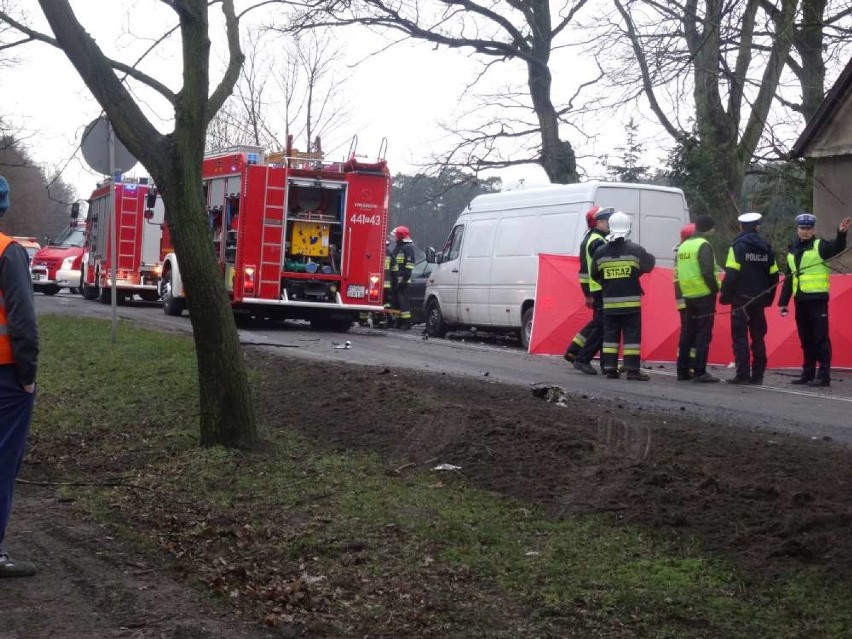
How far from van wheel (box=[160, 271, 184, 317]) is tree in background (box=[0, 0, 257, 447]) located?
592 inches

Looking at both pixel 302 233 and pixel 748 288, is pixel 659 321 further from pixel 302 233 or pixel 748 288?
pixel 302 233

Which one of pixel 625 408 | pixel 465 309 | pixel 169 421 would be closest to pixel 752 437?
pixel 625 408

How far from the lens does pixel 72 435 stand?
9562 millimetres

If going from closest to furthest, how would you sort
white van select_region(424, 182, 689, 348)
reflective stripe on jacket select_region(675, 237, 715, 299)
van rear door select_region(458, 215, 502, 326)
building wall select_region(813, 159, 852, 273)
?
reflective stripe on jacket select_region(675, 237, 715, 299)
white van select_region(424, 182, 689, 348)
building wall select_region(813, 159, 852, 273)
van rear door select_region(458, 215, 502, 326)

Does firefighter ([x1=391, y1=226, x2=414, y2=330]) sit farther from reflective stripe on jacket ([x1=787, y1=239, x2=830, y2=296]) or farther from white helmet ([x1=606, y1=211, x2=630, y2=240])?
reflective stripe on jacket ([x1=787, y1=239, x2=830, y2=296])

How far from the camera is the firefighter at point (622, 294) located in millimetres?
12969

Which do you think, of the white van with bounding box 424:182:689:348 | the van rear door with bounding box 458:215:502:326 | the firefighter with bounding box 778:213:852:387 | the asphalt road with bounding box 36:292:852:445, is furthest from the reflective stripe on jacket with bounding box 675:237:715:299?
the van rear door with bounding box 458:215:502:326

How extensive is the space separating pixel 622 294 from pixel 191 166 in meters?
6.35

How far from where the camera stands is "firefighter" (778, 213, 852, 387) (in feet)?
43.1

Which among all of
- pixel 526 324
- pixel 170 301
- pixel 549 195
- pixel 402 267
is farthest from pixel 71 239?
pixel 549 195

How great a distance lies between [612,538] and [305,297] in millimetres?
14822

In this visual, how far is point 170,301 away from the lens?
2306 centimetres

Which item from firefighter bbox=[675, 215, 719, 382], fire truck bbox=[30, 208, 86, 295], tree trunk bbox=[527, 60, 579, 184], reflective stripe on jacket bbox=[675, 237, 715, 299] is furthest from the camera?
fire truck bbox=[30, 208, 86, 295]

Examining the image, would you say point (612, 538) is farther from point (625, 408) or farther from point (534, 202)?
point (534, 202)
